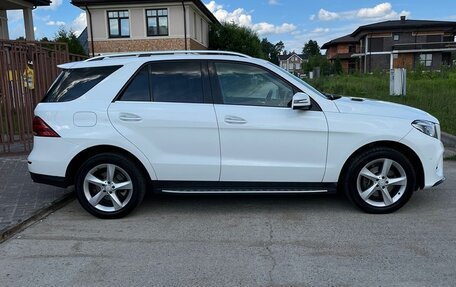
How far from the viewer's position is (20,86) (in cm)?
884

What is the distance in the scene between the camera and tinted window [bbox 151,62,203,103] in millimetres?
4984

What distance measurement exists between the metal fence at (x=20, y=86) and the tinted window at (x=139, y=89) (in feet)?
15.8

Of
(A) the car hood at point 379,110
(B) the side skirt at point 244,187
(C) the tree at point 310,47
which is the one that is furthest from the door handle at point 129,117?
(C) the tree at point 310,47

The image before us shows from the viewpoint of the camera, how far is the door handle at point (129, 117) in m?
4.89

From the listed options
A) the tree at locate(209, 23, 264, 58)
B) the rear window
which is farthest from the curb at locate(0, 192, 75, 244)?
the tree at locate(209, 23, 264, 58)

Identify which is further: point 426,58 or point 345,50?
point 345,50

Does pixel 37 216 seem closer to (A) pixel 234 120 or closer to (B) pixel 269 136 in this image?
(A) pixel 234 120

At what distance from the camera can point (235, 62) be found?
5082 millimetres

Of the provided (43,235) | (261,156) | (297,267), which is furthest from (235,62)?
(43,235)

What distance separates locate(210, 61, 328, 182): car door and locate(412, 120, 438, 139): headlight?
1031mm

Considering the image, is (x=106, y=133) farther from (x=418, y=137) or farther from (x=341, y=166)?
(x=418, y=137)

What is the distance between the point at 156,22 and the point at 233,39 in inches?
322

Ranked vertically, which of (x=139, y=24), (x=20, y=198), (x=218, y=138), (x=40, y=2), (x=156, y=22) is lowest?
(x=20, y=198)

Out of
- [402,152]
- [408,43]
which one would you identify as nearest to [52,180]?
[402,152]
